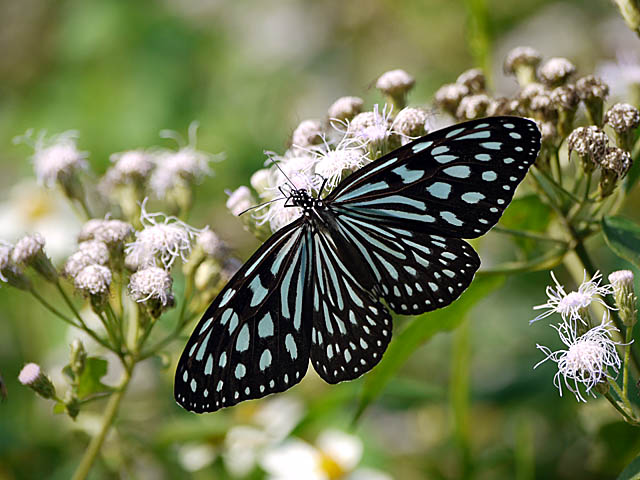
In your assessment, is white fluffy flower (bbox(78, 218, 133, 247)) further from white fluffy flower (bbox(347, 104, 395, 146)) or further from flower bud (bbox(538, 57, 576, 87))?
flower bud (bbox(538, 57, 576, 87))

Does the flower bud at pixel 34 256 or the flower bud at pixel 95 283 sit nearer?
the flower bud at pixel 95 283

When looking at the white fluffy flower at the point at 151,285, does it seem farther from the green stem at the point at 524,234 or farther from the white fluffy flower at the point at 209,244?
the green stem at the point at 524,234

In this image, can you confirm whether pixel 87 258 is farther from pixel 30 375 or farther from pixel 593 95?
pixel 593 95

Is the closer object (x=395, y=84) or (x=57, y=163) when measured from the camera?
(x=395, y=84)

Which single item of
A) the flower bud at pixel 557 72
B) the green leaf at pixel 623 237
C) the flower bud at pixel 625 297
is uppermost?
the flower bud at pixel 557 72

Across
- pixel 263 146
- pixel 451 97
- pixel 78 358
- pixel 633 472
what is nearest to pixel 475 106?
pixel 451 97

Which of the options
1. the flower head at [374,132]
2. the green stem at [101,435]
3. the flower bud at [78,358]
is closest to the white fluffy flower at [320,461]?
the green stem at [101,435]

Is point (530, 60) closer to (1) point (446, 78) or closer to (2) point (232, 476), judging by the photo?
(2) point (232, 476)
